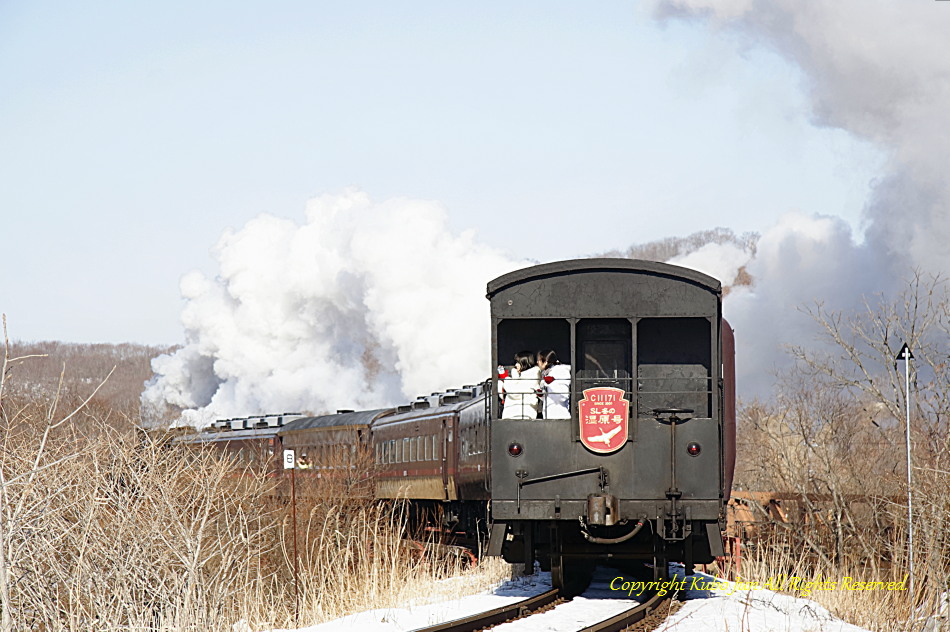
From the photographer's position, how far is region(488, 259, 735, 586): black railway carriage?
12.6 metres

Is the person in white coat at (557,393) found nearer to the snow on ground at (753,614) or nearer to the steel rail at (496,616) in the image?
the steel rail at (496,616)

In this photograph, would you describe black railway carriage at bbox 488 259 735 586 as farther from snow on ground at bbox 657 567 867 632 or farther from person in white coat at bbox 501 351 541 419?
snow on ground at bbox 657 567 867 632

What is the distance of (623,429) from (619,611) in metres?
2.12

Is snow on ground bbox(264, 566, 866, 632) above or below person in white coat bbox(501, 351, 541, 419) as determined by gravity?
below

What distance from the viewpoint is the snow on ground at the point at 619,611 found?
36.2 feet

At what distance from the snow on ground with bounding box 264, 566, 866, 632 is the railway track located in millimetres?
164

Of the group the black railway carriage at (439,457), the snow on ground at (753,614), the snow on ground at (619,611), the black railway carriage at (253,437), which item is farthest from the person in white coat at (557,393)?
the black railway carriage at (253,437)

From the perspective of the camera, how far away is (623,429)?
12.7 meters

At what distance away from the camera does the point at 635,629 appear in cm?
1089

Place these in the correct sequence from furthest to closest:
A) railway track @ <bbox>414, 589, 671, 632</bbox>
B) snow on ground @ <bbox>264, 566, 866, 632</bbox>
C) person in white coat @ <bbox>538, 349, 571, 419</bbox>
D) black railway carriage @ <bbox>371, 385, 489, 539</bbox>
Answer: black railway carriage @ <bbox>371, 385, 489, 539</bbox> → person in white coat @ <bbox>538, 349, 571, 419</bbox> → snow on ground @ <bbox>264, 566, 866, 632</bbox> → railway track @ <bbox>414, 589, 671, 632</bbox>

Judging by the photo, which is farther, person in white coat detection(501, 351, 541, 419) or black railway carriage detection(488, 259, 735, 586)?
person in white coat detection(501, 351, 541, 419)

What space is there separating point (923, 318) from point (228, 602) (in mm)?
23249

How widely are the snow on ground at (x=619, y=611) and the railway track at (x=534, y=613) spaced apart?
16 centimetres

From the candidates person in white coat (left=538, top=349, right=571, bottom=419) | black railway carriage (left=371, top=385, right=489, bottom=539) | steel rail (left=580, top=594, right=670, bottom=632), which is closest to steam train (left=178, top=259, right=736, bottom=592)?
person in white coat (left=538, top=349, right=571, bottom=419)
